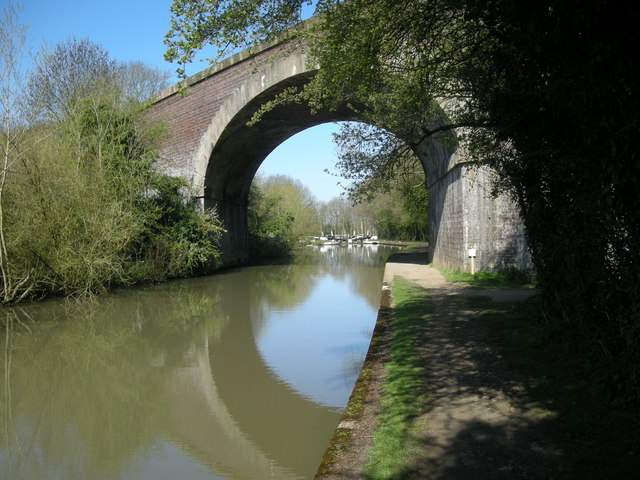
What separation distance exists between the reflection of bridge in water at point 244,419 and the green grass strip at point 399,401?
0.68 m

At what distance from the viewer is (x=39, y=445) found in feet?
15.1

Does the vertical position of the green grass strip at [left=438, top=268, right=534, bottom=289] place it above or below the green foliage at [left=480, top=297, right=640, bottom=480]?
above

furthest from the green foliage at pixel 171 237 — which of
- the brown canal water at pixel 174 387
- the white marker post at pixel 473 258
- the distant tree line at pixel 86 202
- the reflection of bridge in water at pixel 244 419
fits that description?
the reflection of bridge in water at pixel 244 419

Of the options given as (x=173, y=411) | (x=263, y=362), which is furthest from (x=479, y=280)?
(x=173, y=411)

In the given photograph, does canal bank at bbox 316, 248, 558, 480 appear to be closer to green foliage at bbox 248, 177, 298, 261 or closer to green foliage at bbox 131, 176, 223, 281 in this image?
green foliage at bbox 131, 176, 223, 281

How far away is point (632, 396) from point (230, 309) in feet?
31.2

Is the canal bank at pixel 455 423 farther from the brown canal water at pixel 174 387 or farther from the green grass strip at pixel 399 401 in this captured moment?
the brown canal water at pixel 174 387

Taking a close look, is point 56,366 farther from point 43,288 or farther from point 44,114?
point 44,114

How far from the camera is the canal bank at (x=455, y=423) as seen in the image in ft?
10.2

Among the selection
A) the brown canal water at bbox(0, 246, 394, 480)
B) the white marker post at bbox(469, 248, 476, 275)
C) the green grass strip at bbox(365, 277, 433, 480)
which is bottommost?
the brown canal water at bbox(0, 246, 394, 480)

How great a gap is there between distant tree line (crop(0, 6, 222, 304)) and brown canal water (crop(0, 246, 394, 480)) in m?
1.11

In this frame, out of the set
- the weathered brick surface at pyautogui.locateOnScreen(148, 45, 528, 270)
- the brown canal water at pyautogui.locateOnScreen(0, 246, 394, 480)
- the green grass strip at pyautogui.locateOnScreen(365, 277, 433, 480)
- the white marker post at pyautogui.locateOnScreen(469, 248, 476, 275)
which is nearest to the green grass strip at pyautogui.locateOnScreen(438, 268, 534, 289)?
the white marker post at pyautogui.locateOnScreen(469, 248, 476, 275)

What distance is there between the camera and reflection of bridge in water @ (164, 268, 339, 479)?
4.20 metres

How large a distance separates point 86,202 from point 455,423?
1159cm
